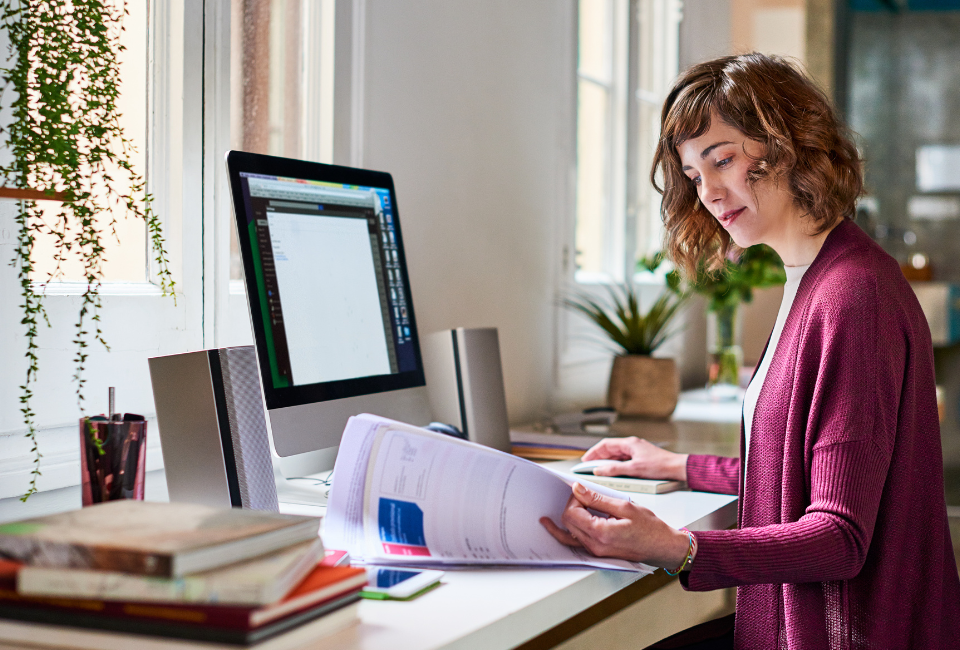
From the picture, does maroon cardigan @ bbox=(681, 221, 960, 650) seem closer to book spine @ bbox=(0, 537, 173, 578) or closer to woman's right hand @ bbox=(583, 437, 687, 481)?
woman's right hand @ bbox=(583, 437, 687, 481)

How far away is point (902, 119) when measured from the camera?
6.34 meters

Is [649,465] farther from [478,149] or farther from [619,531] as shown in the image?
[478,149]

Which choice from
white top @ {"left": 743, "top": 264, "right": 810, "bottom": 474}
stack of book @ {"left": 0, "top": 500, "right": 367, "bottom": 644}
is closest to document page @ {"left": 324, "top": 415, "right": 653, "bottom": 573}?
stack of book @ {"left": 0, "top": 500, "right": 367, "bottom": 644}

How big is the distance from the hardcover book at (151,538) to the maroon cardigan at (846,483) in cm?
50

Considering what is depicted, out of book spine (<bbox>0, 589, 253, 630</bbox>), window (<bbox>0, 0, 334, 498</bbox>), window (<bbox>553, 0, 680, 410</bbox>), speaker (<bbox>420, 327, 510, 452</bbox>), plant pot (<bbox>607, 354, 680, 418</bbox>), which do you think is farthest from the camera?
window (<bbox>553, 0, 680, 410</bbox>)

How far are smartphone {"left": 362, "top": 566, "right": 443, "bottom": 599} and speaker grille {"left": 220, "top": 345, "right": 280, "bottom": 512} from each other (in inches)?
6.9

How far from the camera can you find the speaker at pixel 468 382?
5.11 ft

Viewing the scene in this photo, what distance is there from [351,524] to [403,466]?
0.29 feet

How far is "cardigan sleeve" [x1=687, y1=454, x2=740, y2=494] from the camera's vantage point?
4.56 ft

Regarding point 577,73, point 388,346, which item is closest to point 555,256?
point 577,73

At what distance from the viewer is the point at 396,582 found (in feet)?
2.90

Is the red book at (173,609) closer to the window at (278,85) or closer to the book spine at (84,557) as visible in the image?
the book spine at (84,557)

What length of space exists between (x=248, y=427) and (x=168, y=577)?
43 cm

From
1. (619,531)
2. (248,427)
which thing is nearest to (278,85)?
(248,427)
